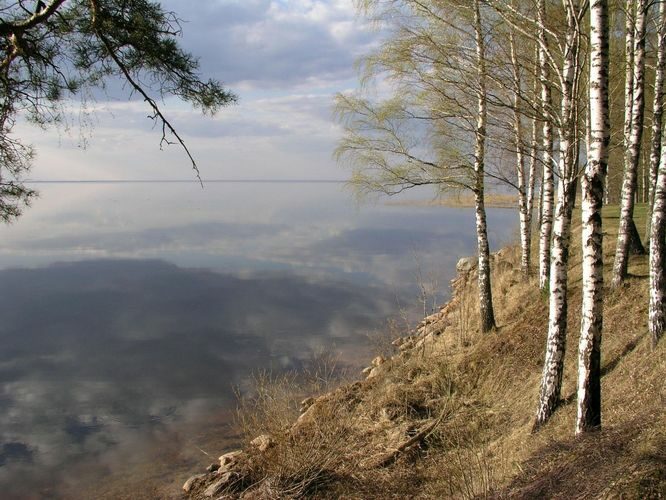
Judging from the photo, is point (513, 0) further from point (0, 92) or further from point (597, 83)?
point (0, 92)

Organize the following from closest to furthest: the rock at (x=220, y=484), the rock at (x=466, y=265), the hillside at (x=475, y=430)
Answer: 1. the hillside at (x=475, y=430)
2. the rock at (x=220, y=484)
3. the rock at (x=466, y=265)

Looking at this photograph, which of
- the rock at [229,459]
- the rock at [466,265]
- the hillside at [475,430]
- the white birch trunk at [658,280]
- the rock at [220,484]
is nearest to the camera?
the hillside at [475,430]

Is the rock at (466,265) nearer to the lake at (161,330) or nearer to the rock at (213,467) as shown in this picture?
the lake at (161,330)

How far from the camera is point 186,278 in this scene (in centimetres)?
2586

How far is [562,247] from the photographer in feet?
20.6

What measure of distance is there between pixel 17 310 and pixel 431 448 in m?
19.7

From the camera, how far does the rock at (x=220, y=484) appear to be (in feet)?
24.3

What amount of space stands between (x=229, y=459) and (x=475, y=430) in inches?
176

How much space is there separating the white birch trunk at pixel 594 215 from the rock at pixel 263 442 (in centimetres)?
439

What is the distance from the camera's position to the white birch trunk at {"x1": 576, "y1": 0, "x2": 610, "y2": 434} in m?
4.85

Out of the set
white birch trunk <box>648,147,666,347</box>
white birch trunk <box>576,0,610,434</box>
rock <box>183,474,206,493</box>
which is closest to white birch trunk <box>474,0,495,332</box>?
white birch trunk <box>576,0,610,434</box>

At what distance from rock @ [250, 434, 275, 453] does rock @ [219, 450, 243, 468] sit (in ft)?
2.65

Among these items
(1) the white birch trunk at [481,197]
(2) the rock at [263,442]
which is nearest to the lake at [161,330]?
(2) the rock at [263,442]

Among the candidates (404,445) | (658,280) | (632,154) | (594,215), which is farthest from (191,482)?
(632,154)
